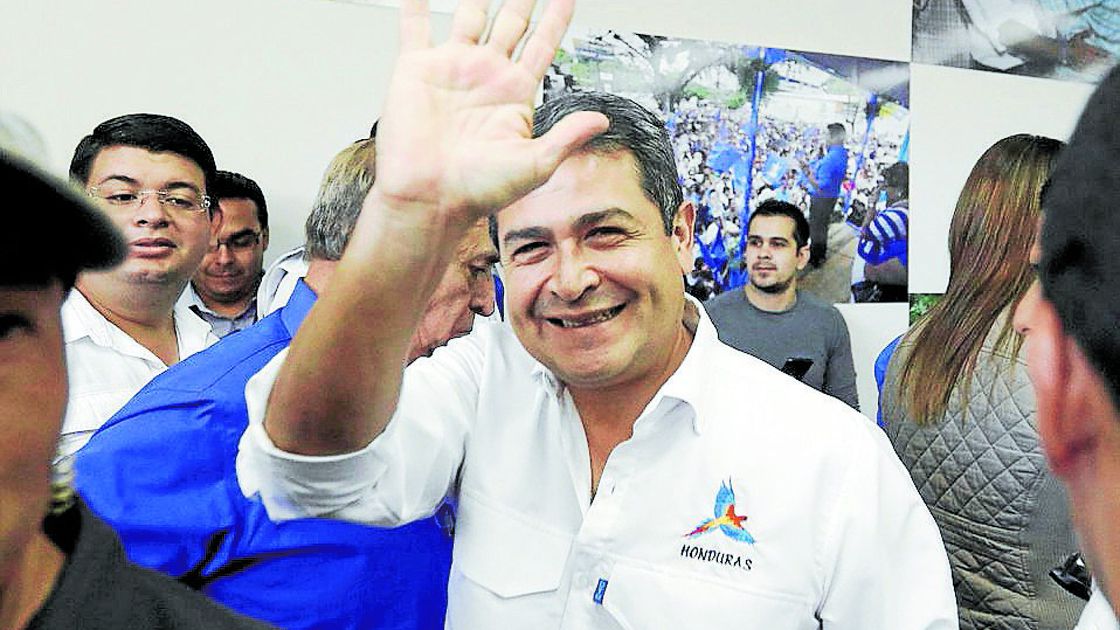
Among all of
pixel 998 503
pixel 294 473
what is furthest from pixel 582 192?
pixel 998 503

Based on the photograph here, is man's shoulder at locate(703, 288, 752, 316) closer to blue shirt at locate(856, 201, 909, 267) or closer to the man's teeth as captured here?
blue shirt at locate(856, 201, 909, 267)

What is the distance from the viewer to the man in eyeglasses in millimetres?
3012

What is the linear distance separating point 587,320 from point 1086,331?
2.79ft

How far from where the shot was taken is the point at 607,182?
131 cm

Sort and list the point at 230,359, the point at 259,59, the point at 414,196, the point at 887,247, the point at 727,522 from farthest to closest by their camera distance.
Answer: the point at 887,247 < the point at 259,59 < the point at 230,359 < the point at 727,522 < the point at 414,196

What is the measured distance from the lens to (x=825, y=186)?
409cm

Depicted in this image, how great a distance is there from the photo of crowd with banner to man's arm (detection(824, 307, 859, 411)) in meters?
0.29

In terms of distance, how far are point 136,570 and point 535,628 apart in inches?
27.4

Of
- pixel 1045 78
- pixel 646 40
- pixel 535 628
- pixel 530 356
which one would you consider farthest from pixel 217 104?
pixel 1045 78

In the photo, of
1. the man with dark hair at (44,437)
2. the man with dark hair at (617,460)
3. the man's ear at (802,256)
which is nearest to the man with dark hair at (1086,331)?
the man with dark hair at (44,437)

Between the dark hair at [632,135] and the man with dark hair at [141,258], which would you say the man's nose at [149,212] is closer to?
the man with dark hair at [141,258]

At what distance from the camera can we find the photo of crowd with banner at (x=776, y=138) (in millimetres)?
3686

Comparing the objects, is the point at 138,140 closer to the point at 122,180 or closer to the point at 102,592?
the point at 122,180

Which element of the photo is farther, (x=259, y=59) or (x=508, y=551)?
(x=259, y=59)
